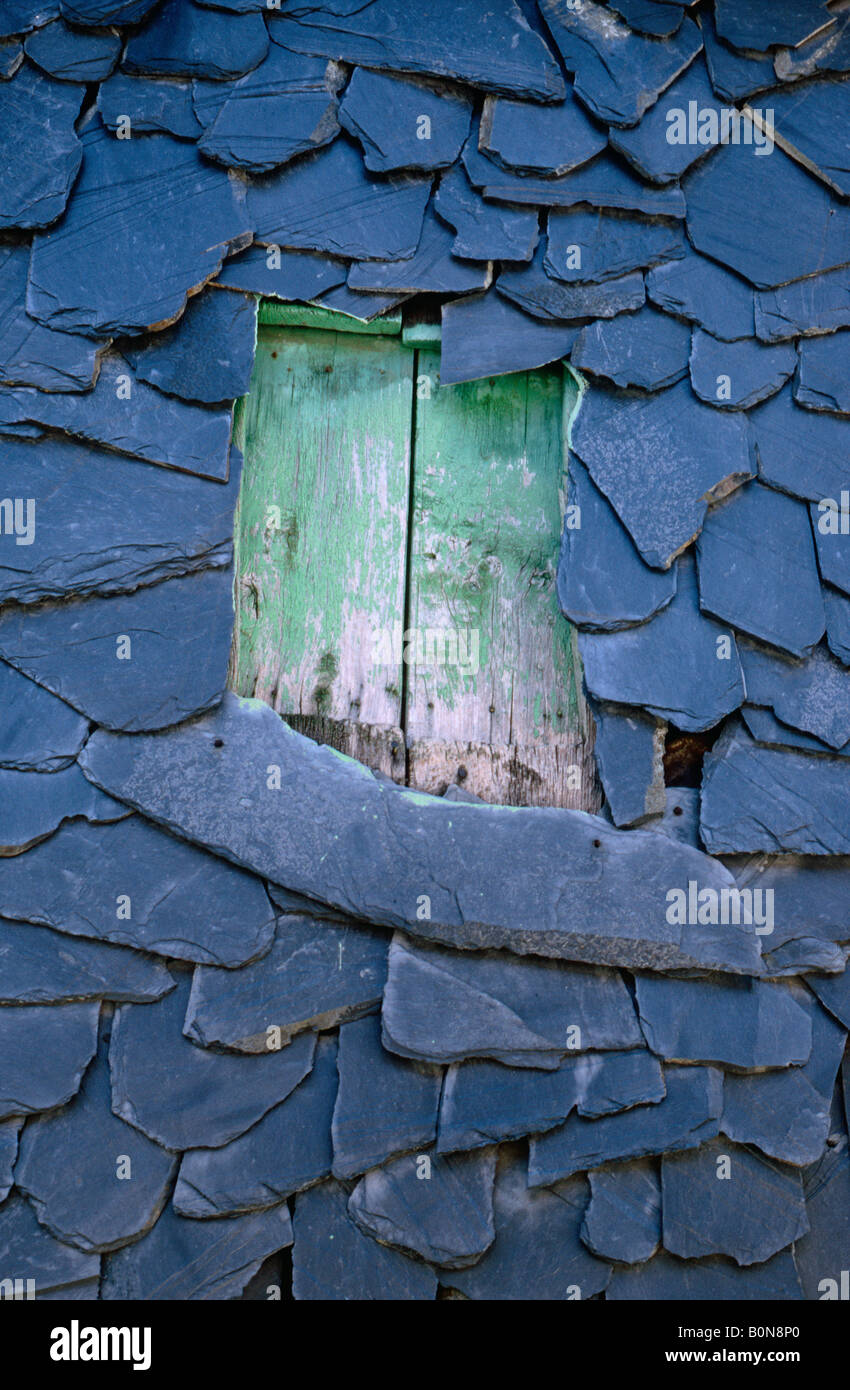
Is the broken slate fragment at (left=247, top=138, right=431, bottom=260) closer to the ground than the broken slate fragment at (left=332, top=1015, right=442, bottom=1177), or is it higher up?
higher up

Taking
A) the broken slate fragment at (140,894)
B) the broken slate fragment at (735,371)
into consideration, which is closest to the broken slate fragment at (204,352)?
the broken slate fragment at (140,894)

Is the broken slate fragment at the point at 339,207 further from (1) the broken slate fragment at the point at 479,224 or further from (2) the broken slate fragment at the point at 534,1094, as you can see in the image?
(2) the broken slate fragment at the point at 534,1094

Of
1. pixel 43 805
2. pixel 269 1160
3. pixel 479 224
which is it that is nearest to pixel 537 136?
pixel 479 224

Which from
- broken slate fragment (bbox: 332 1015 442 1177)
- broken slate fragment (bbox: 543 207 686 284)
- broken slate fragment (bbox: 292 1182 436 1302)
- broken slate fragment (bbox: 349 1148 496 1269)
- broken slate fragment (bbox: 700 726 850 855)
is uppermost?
broken slate fragment (bbox: 543 207 686 284)

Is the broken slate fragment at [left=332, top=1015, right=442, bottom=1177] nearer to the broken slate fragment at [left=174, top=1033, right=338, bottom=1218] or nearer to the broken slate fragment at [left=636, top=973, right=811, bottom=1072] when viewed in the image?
the broken slate fragment at [left=174, top=1033, right=338, bottom=1218]

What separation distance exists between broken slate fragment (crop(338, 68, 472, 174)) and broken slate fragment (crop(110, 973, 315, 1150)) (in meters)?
1.77

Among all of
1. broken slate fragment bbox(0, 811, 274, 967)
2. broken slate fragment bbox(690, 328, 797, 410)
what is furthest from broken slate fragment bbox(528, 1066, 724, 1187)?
broken slate fragment bbox(690, 328, 797, 410)

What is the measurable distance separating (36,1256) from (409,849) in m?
1.06

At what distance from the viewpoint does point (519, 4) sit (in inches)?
93.7

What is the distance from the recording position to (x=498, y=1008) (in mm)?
2238

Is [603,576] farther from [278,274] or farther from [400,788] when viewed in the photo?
[278,274]

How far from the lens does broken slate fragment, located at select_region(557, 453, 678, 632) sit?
2344 millimetres
